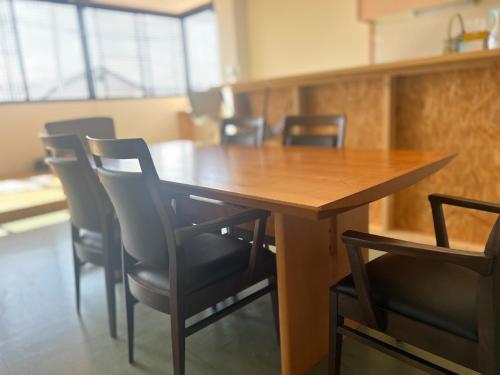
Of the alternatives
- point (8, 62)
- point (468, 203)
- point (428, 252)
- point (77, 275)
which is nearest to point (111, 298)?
point (77, 275)

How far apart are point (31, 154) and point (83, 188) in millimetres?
4822

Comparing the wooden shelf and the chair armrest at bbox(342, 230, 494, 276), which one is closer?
the chair armrest at bbox(342, 230, 494, 276)

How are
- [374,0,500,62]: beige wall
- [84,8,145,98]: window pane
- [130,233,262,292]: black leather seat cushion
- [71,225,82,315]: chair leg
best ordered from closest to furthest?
[130,233,262,292]: black leather seat cushion → [71,225,82,315]: chair leg → [374,0,500,62]: beige wall → [84,8,145,98]: window pane

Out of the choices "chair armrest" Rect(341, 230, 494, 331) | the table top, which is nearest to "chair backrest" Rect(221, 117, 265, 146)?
the table top

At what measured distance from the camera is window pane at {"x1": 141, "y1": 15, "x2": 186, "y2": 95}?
281 inches

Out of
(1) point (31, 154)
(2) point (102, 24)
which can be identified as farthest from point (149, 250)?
(2) point (102, 24)

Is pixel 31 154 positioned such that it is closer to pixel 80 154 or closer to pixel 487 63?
pixel 80 154

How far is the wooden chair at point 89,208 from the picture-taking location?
1619 millimetres

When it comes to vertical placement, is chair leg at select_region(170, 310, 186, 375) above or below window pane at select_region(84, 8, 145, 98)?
below

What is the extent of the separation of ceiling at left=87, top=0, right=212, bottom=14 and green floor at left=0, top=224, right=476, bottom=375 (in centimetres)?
553

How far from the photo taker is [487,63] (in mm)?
2238

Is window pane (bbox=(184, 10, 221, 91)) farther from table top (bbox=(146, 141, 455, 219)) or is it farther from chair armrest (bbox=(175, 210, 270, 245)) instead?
chair armrest (bbox=(175, 210, 270, 245))

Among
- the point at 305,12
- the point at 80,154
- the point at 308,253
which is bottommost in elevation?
the point at 308,253

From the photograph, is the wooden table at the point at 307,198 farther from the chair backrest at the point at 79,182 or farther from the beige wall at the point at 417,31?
the beige wall at the point at 417,31
